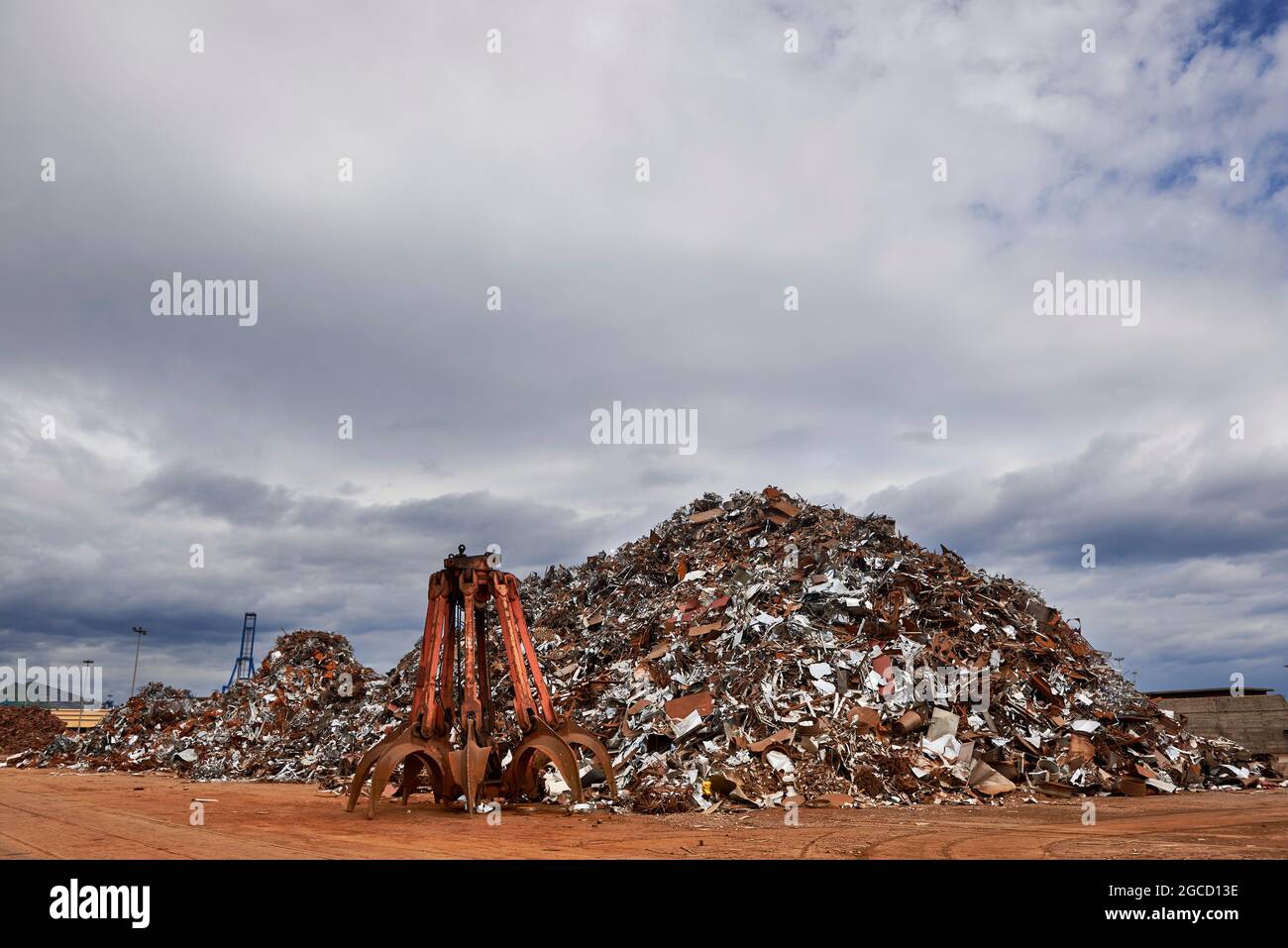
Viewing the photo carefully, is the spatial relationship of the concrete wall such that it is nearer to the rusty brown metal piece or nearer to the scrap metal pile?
the scrap metal pile

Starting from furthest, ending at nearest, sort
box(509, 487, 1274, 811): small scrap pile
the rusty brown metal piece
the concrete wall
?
1. the concrete wall
2. box(509, 487, 1274, 811): small scrap pile
3. the rusty brown metal piece

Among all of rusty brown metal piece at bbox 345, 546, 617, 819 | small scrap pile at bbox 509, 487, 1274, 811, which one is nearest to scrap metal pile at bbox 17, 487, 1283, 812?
small scrap pile at bbox 509, 487, 1274, 811

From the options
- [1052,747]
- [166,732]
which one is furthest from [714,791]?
[166,732]

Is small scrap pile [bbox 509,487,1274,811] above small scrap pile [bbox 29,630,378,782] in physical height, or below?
above

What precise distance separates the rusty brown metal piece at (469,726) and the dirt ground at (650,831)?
506 mm

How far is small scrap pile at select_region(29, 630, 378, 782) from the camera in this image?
19.5m

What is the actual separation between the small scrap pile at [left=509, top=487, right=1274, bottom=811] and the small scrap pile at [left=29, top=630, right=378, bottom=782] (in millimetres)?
6195

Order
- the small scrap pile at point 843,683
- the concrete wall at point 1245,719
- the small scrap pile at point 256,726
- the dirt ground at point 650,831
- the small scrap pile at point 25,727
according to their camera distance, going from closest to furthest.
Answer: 1. the dirt ground at point 650,831
2. the small scrap pile at point 843,683
3. the small scrap pile at point 256,726
4. the concrete wall at point 1245,719
5. the small scrap pile at point 25,727

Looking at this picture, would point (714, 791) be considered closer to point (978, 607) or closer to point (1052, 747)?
point (1052, 747)

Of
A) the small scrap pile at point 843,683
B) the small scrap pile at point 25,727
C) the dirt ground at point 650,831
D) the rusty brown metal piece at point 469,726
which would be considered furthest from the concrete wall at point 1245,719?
the small scrap pile at point 25,727

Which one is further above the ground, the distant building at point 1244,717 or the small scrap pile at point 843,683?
the small scrap pile at point 843,683

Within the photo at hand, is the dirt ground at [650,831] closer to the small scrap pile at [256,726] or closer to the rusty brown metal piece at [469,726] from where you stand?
the rusty brown metal piece at [469,726]

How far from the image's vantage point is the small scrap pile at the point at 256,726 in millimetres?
19531

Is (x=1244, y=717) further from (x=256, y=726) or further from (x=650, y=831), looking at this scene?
(x=256, y=726)
